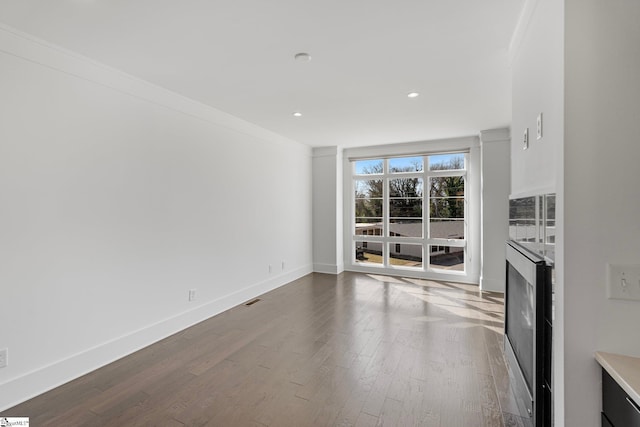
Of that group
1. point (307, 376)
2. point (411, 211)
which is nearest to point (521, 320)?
point (307, 376)

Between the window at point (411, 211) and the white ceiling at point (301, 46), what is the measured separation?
2.05m

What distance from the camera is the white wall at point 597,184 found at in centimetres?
108

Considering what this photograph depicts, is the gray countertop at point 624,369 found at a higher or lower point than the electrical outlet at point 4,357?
higher

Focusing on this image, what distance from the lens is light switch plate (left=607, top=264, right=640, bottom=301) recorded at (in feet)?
3.51

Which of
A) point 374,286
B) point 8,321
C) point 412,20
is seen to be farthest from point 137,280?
point 374,286

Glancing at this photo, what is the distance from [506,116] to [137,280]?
4945 millimetres

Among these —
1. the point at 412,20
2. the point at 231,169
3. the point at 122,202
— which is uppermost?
the point at 412,20

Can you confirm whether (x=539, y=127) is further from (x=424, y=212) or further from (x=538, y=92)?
(x=424, y=212)

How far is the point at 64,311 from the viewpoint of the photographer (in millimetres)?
2385

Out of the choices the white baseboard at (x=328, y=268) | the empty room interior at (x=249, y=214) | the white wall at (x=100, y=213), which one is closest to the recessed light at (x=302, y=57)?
the empty room interior at (x=249, y=214)

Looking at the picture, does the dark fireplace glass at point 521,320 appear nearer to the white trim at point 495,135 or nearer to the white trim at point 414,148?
the white trim at point 495,135

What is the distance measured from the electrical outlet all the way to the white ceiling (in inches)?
87.8

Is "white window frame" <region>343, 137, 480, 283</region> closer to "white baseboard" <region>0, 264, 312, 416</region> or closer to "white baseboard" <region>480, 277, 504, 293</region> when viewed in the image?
"white baseboard" <region>480, 277, 504, 293</region>

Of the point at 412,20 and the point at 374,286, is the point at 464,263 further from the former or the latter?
the point at 412,20
